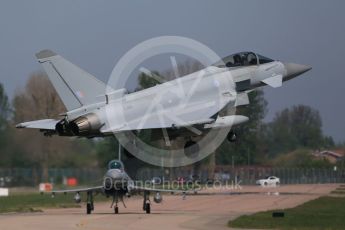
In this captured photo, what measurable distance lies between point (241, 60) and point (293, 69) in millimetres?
3202

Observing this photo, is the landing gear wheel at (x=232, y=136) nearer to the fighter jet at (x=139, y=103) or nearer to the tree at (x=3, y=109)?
the fighter jet at (x=139, y=103)

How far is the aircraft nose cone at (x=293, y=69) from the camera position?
42.7 metres

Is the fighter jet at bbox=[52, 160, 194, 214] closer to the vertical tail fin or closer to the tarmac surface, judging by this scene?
the tarmac surface

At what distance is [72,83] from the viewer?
1516 inches

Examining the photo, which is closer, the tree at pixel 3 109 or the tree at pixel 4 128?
the tree at pixel 4 128

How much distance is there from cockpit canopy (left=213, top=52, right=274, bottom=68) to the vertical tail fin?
6.11 metres

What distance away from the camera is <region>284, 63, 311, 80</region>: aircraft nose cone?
42.7 m

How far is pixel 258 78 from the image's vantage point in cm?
4122

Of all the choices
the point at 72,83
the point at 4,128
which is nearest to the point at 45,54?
the point at 72,83

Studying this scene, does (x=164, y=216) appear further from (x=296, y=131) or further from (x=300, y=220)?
(x=296, y=131)

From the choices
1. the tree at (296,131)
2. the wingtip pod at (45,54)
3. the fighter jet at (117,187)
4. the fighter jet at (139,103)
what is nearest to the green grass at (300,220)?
the fighter jet at (139,103)

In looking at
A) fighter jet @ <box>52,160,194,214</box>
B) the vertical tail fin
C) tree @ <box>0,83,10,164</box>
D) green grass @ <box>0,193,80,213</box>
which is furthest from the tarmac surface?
tree @ <box>0,83,10,164</box>

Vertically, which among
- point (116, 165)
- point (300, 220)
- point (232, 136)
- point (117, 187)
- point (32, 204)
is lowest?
point (300, 220)

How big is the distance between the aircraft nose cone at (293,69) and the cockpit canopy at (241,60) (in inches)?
54.0
